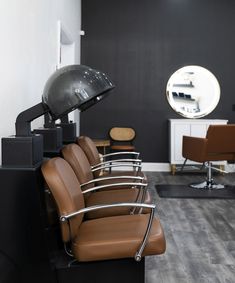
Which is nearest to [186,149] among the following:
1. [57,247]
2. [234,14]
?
[234,14]

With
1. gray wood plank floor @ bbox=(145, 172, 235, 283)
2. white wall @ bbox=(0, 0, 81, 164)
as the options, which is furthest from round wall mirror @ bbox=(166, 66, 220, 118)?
white wall @ bbox=(0, 0, 81, 164)

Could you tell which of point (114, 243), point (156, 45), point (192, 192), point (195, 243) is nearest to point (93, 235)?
point (114, 243)

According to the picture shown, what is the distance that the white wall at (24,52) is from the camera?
2.53 meters

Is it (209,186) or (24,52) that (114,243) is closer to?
(24,52)

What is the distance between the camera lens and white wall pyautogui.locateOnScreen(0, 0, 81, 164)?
8.31 ft

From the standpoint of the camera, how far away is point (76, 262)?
2066mm

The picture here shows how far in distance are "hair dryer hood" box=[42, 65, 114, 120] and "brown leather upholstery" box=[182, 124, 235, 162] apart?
356 centimetres

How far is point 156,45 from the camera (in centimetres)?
718

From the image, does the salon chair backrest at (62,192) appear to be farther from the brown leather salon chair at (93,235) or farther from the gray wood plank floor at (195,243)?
the gray wood plank floor at (195,243)

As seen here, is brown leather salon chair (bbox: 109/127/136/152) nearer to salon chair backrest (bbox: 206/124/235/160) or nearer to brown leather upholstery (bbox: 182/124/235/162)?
brown leather upholstery (bbox: 182/124/235/162)

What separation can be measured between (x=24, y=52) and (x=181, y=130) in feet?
14.3

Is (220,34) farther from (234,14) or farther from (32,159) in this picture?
(32,159)

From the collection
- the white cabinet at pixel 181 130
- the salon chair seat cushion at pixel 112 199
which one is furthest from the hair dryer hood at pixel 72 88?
the white cabinet at pixel 181 130

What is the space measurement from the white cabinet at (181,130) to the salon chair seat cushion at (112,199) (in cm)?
383
